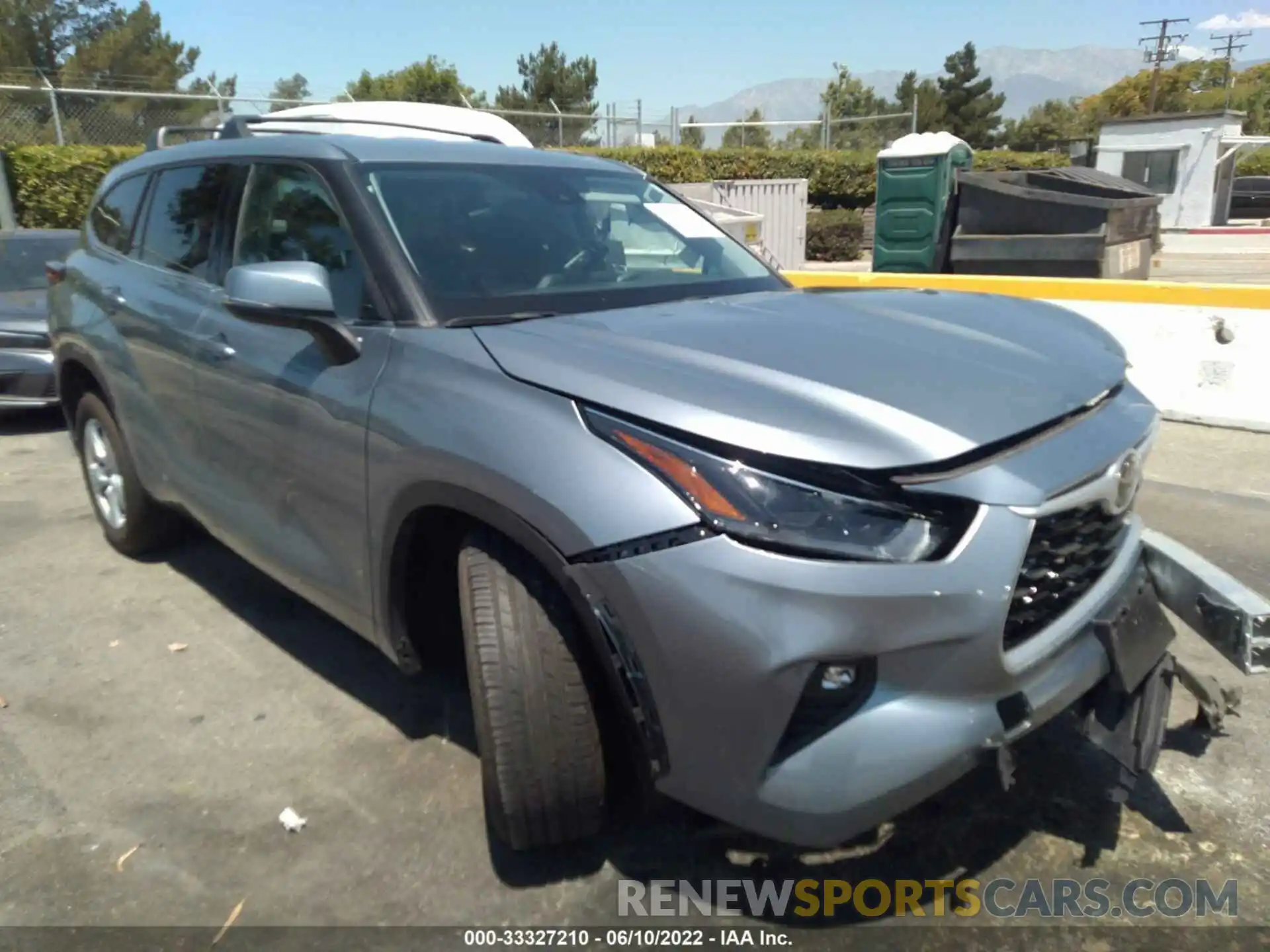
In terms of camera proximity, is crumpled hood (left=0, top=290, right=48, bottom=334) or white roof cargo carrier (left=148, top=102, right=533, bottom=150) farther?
crumpled hood (left=0, top=290, right=48, bottom=334)

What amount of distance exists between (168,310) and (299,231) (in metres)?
0.83

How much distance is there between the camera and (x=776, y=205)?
15.2 m

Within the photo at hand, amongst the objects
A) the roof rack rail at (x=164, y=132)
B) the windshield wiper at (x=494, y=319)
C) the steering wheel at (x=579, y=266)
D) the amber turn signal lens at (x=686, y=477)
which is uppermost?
the roof rack rail at (x=164, y=132)

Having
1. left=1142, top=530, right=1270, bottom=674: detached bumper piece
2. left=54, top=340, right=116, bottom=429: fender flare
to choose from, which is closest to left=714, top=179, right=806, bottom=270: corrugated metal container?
left=54, top=340, right=116, bottom=429: fender flare

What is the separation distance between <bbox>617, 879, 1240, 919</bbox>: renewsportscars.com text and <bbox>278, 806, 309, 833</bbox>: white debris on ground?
0.91 m

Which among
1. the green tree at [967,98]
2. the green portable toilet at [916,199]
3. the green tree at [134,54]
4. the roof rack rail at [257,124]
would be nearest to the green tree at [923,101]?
the green tree at [967,98]

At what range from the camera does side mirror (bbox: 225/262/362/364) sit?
8.46 ft

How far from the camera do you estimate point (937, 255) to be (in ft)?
34.0

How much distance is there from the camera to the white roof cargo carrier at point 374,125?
4.25 meters

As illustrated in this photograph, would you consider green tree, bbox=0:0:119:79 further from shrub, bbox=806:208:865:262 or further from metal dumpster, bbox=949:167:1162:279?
metal dumpster, bbox=949:167:1162:279

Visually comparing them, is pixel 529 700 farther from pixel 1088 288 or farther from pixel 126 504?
pixel 1088 288

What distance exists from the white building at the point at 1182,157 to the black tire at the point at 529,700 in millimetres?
30431

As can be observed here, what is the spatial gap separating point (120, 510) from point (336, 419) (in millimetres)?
2453

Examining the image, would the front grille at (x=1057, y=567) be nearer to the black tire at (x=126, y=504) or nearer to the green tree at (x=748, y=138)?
the black tire at (x=126, y=504)
